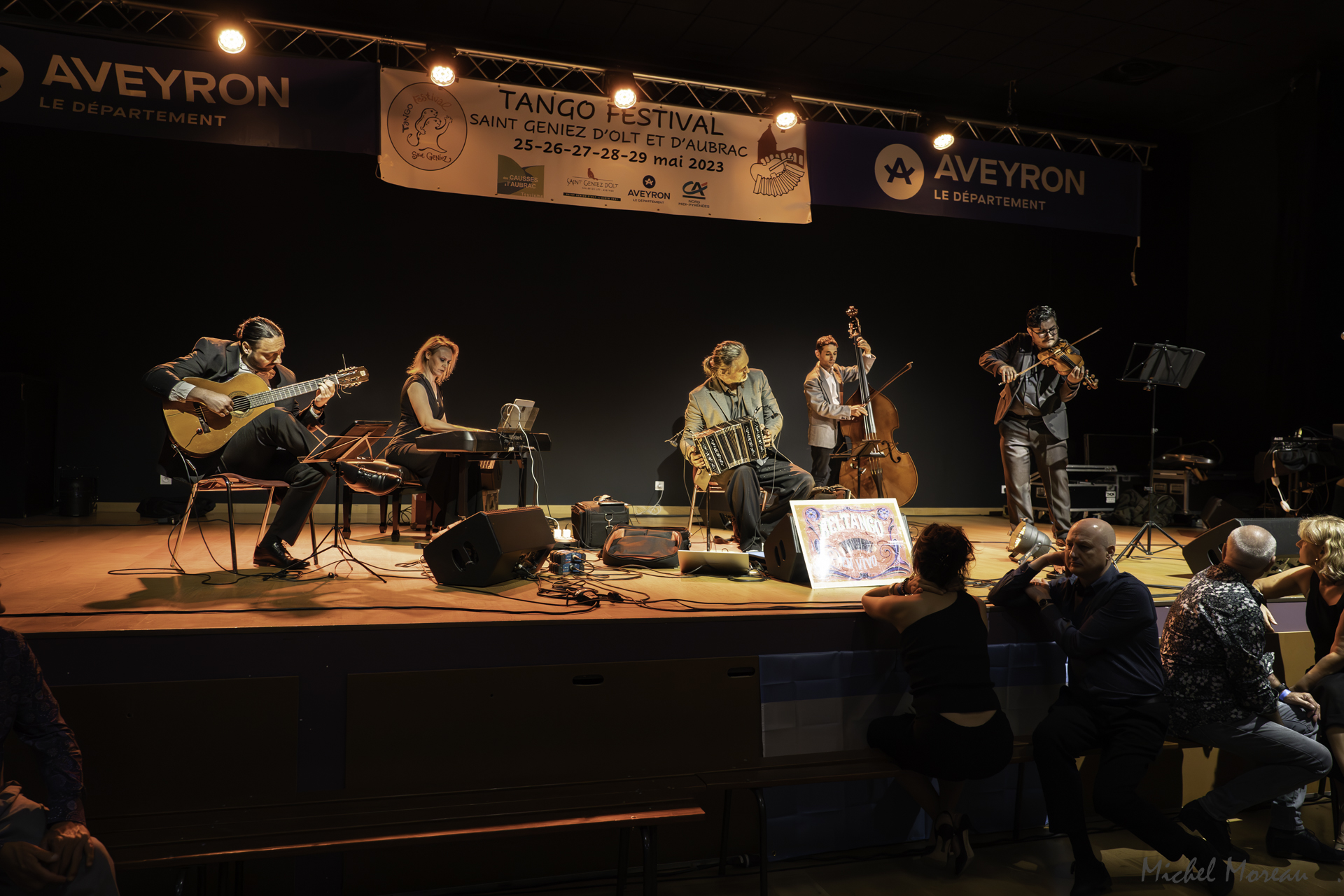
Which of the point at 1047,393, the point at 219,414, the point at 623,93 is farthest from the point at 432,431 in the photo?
the point at 1047,393

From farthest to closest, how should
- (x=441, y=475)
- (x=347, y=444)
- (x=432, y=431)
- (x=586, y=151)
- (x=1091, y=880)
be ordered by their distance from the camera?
(x=586, y=151)
(x=441, y=475)
(x=432, y=431)
(x=347, y=444)
(x=1091, y=880)

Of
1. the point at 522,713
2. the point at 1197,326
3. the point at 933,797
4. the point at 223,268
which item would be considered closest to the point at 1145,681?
the point at 933,797

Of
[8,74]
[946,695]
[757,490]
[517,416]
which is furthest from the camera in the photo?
[517,416]

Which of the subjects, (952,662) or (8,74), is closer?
(952,662)

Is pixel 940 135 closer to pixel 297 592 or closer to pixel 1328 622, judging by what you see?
pixel 1328 622

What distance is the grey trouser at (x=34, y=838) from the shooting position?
177 cm

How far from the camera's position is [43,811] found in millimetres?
1828

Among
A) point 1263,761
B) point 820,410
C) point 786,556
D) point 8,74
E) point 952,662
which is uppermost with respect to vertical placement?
point 8,74

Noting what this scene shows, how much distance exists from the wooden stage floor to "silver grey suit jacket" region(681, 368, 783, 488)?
120cm

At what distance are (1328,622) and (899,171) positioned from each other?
4345mm

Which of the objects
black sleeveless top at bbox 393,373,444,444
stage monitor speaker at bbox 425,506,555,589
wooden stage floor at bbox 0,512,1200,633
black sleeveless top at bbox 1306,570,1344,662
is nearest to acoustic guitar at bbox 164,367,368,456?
wooden stage floor at bbox 0,512,1200,633

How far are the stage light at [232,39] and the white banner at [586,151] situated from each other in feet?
2.80

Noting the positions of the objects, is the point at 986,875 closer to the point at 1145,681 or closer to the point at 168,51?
the point at 1145,681

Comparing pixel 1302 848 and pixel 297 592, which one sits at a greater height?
pixel 297 592
